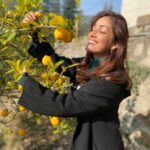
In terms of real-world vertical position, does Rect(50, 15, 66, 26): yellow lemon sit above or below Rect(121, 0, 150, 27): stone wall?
above

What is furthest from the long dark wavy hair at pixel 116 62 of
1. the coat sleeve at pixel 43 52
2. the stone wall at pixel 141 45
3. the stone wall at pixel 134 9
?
the stone wall at pixel 134 9

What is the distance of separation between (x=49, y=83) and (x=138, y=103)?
2834 millimetres

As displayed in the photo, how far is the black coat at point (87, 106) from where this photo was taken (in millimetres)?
1451

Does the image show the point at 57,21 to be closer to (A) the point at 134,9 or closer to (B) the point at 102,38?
(B) the point at 102,38

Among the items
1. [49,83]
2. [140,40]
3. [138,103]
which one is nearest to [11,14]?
[49,83]

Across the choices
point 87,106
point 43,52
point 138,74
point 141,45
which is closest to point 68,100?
point 87,106

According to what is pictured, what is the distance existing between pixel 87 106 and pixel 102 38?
0.33 metres

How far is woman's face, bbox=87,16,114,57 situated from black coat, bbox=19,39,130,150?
161 mm

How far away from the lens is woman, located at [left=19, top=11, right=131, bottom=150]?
146 centimetres

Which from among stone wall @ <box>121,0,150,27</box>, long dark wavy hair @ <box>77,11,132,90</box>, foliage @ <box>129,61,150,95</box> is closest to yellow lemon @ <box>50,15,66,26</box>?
long dark wavy hair @ <box>77,11,132,90</box>

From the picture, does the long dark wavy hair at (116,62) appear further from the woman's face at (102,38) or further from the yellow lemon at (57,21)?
the yellow lemon at (57,21)

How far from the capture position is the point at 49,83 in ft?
4.99

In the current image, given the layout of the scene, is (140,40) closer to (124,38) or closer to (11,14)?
(124,38)

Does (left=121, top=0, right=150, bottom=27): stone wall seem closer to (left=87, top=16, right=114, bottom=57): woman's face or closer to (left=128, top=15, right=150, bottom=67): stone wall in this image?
(left=128, top=15, right=150, bottom=67): stone wall
